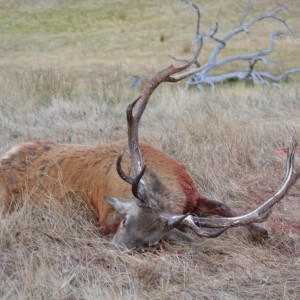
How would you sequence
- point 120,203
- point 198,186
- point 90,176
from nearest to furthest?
point 120,203 < point 90,176 < point 198,186

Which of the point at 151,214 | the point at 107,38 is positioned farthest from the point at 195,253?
the point at 107,38

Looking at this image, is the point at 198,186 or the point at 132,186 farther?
the point at 198,186

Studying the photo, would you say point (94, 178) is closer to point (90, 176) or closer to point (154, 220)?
point (90, 176)

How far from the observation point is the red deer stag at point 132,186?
400 centimetres

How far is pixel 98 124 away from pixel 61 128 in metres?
0.56

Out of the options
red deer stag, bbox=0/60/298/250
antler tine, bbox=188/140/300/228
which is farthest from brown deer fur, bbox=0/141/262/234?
antler tine, bbox=188/140/300/228

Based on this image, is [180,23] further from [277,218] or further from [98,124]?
[277,218]

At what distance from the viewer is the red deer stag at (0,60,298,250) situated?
4.00 m

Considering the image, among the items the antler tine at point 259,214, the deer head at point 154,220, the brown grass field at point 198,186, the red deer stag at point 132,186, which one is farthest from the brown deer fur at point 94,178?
the antler tine at point 259,214

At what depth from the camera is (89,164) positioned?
16.1ft

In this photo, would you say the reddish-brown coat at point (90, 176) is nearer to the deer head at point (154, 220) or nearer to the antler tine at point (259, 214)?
the deer head at point (154, 220)

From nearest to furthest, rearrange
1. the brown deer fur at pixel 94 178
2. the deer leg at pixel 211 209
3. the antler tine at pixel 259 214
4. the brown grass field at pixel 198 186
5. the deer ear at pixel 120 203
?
the brown grass field at pixel 198 186, the antler tine at pixel 259 214, the deer ear at pixel 120 203, the brown deer fur at pixel 94 178, the deer leg at pixel 211 209

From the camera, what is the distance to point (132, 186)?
12.7 ft

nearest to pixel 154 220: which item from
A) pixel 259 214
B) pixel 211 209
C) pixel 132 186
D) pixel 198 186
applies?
pixel 132 186
